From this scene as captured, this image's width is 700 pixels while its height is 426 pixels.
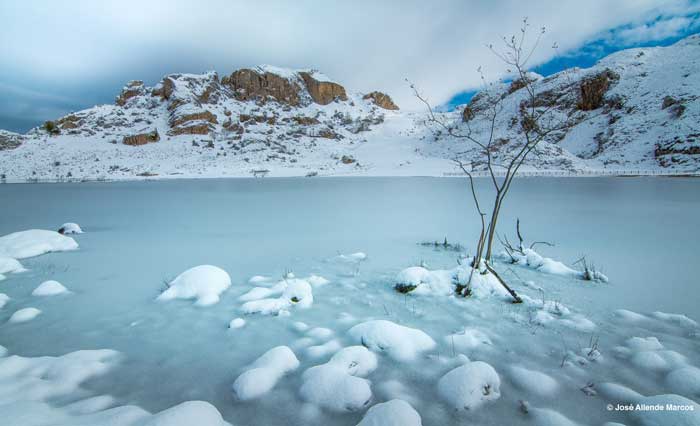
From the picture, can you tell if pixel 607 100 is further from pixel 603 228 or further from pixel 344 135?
pixel 603 228

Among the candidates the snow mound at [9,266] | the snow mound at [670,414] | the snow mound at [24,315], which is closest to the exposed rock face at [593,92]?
the snow mound at [670,414]

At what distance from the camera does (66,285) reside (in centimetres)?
444

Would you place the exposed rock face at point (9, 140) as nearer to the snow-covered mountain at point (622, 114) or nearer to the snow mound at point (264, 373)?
the snow-covered mountain at point (622, 114)

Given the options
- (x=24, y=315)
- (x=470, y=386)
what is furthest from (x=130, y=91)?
(x=470, y=386)

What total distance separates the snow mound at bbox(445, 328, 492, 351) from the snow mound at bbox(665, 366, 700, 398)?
1253 mm

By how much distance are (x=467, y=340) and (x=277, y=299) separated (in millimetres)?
2253

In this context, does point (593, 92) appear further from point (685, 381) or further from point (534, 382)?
point (534, 382)

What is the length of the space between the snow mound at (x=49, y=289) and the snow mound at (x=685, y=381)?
6.66 metres

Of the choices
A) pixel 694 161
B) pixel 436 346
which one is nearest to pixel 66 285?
pixel 436 346

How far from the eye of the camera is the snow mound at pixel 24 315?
3.27 meters

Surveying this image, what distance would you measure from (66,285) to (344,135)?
64.6m

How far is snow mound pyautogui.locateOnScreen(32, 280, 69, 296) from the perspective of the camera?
13.0 ft

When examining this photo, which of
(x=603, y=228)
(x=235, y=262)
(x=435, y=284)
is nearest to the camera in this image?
(x=435, y=284)

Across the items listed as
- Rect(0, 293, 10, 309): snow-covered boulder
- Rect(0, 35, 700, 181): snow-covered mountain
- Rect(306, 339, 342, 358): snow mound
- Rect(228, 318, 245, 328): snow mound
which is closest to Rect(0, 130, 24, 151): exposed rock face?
Rect(0, 35, 700, 181): snow-covered mountain
